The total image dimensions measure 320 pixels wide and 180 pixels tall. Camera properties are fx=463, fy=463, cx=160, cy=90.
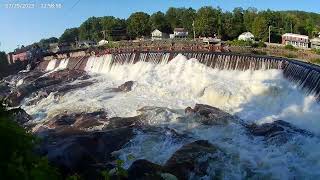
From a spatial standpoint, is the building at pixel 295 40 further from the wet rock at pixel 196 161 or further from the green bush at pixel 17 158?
the green bush at pixel 17 158

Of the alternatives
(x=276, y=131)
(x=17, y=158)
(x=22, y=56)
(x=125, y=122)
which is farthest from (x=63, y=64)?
(x=17, y=158)

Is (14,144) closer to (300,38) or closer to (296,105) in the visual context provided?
(296,105)

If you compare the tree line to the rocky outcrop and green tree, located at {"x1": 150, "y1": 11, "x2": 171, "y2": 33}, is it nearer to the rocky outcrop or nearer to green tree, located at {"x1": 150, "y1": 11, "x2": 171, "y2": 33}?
green tree, located at {"x1": 150, "y1": 11, "x2": 171, "y2": 33}

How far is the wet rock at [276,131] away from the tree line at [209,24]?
6303 centimetres

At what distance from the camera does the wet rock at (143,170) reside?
1644 centimetres

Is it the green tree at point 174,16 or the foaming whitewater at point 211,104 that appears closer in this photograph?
the foaming whitewater at point 211,104

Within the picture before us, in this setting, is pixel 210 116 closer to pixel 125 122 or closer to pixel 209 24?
pixel 125 122

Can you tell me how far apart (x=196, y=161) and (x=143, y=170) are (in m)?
2.88

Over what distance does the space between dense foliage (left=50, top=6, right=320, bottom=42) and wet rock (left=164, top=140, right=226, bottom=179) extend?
224ft

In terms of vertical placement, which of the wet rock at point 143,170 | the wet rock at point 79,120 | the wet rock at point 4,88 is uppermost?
the wet rock at point 143,170

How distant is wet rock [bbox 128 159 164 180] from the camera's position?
16.4 metres

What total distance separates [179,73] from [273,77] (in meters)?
10.4

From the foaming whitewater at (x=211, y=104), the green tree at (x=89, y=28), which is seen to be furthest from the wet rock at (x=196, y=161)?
the green tree at (x=89, y=28)

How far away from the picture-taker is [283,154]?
2038 cm
